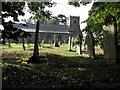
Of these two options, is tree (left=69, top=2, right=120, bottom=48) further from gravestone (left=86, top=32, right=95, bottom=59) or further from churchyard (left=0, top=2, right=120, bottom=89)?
gravestone (left=86, top=32, right=95, bottom=59)

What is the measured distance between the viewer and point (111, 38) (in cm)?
785

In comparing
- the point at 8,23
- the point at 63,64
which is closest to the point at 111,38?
the point at 63,64

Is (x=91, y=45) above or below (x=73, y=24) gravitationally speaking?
below

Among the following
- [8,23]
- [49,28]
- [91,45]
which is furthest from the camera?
[49,28]

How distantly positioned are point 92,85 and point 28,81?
2118mm

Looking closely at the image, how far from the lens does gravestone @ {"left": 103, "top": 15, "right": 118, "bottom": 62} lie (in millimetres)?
7741

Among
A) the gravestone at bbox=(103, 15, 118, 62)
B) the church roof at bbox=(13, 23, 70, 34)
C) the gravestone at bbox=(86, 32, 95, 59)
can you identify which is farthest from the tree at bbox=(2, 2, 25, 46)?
the church roof at bbox=(13, 23, 70, 34)

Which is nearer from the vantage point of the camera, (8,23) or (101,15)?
(8,23)

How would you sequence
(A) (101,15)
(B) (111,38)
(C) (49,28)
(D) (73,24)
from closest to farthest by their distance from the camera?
(B) (111,38)
(A) (101,15)
(C) (49,28)
(D) (73,24)

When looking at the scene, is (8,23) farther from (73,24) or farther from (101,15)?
(73,24)

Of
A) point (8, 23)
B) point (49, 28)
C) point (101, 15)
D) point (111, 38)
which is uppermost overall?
point (49, 28)

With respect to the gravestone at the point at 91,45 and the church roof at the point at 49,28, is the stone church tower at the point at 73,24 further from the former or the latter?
the gravestone at the point at 91,45

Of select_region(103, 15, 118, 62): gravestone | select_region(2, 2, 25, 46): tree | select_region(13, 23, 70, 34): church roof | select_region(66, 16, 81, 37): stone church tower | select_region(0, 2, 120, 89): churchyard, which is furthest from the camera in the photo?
select_region(66, 16, 81, 37): stone church tower

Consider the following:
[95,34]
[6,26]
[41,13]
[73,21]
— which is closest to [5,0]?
[6,26]
